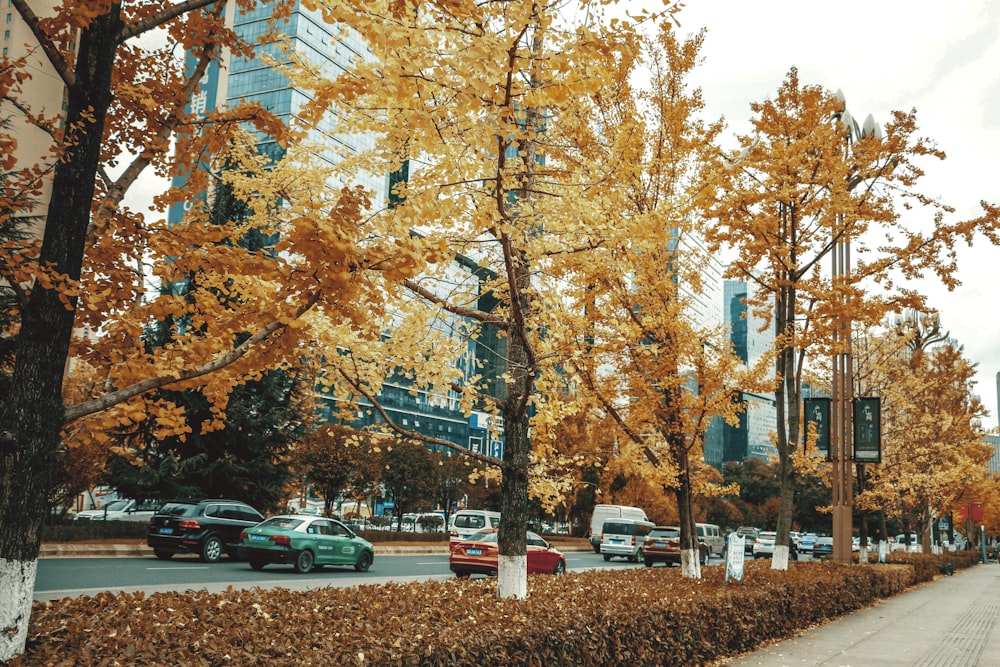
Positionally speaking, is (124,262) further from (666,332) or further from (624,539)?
(624,539)

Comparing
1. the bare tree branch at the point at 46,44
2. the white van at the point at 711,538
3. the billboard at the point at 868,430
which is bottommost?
the white van at the point at 711,538

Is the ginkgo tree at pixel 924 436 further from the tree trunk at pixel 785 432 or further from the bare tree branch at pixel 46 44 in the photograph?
the bare tree branch at pixel 46 44

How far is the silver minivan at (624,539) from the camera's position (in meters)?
33.0

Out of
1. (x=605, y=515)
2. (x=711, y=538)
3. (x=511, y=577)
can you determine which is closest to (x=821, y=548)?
(x=711, y=538)

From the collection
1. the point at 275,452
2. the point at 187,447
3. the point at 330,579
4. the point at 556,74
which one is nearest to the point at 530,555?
the point at 330,579

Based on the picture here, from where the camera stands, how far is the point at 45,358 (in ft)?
14.6

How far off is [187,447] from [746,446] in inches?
5803

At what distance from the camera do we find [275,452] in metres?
26.5

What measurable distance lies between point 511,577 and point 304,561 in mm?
11895

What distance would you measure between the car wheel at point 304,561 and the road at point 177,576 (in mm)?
222

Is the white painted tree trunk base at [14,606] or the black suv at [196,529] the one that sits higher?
the white painted tree trunk base at [14,606]

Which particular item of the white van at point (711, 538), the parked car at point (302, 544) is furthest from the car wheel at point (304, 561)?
the white van at point (711, 538)

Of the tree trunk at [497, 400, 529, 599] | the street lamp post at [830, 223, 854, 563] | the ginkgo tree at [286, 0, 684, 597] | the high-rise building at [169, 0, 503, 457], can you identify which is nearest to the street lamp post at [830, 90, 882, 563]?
the street lamp post at [830, 223, 854, 563]

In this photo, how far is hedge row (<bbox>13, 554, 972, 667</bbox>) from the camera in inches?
173
